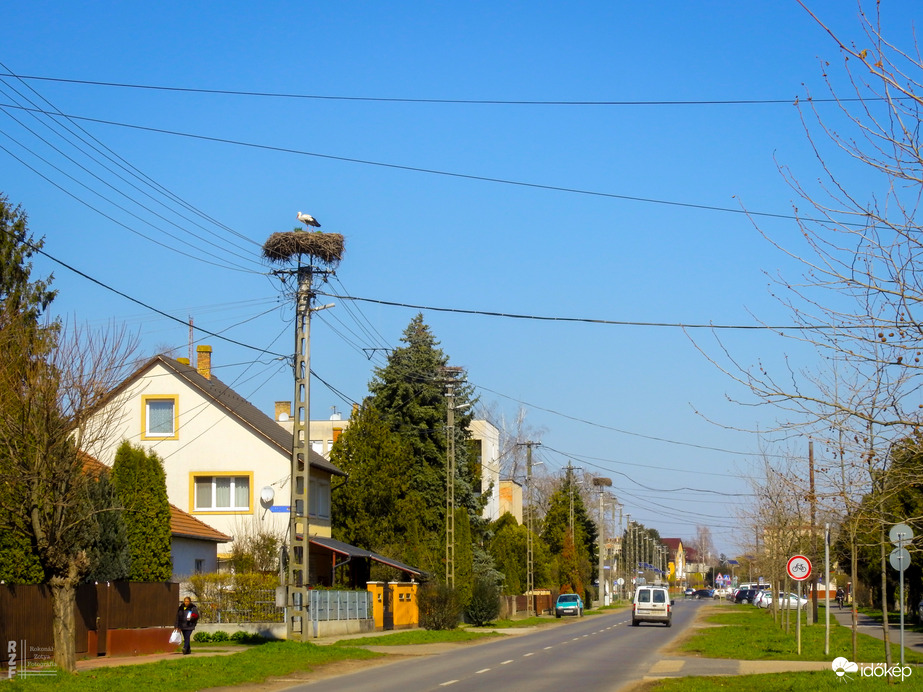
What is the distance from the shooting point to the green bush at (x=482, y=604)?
4741 centimetres

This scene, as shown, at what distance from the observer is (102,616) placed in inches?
1034

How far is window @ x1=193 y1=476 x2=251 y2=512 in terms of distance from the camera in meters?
41.9

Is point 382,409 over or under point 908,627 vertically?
over

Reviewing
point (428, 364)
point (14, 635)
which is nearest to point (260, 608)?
point (14, 635)

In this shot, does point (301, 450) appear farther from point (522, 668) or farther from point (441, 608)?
point (441, 608)

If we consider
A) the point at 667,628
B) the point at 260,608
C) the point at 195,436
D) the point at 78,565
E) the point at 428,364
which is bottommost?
the point at 667,628

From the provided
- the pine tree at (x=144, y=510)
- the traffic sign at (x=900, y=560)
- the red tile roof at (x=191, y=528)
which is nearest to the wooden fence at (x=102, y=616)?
the pine tree at (x=144, y=510)

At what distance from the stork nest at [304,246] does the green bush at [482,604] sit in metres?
21.8

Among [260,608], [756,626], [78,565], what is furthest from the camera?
[756,626]

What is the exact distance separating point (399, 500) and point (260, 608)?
652 inches

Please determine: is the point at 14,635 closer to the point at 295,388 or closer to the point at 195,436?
the point at 295,388

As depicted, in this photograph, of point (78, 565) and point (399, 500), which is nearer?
point (78, 565)

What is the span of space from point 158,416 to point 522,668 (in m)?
23.4

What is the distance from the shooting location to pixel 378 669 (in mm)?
24406
